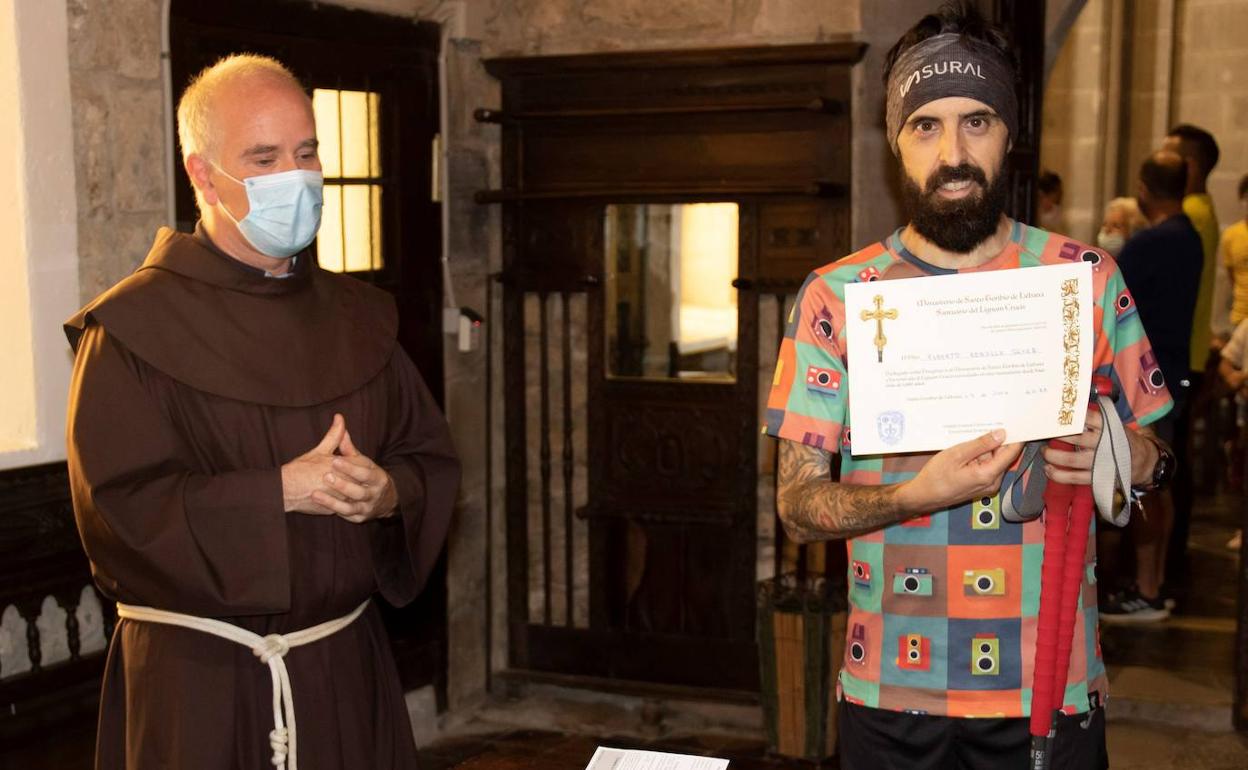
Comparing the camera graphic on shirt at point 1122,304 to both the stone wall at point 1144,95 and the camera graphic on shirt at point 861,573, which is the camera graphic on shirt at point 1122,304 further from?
the stone wall at point 1144,95

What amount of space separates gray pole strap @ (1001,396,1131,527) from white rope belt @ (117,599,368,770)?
1.19 metres

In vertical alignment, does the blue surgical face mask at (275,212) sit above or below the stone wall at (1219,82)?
below

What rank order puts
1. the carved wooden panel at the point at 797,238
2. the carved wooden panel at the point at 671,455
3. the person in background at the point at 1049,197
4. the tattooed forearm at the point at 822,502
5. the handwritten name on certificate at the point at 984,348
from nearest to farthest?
the handwritten name on certificate at the point at 984,348 < the tattooed forearm at the point at 822,502 < the carved wooden panel at the point at 797,238 < the carved wooden panel at the point at 671,455 < the person in background at the point at 1049,197

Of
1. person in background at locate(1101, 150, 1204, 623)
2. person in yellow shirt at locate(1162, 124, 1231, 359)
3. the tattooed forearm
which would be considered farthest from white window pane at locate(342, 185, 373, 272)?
person in yellow shirt at locate(1162, 124, 1231, 359)

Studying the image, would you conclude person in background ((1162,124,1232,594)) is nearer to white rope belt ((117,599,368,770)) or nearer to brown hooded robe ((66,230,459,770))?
brown hooded robe ((66,230,459,770))

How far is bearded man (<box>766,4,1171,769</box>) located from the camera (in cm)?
220

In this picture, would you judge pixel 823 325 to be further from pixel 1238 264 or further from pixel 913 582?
pixel 1238 264

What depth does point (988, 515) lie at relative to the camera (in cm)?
223

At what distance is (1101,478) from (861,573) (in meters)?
0.40

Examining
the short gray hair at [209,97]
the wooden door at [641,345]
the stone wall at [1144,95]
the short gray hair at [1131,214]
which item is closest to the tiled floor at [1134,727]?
the wooden door at [641,345]

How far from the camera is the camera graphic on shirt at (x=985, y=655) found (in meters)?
2.21

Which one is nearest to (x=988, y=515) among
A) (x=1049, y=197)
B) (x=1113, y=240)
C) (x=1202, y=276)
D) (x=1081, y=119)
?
(x=1202, y=276)

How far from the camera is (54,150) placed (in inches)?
137

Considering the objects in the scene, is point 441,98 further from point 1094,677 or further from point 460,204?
point 1094,677
